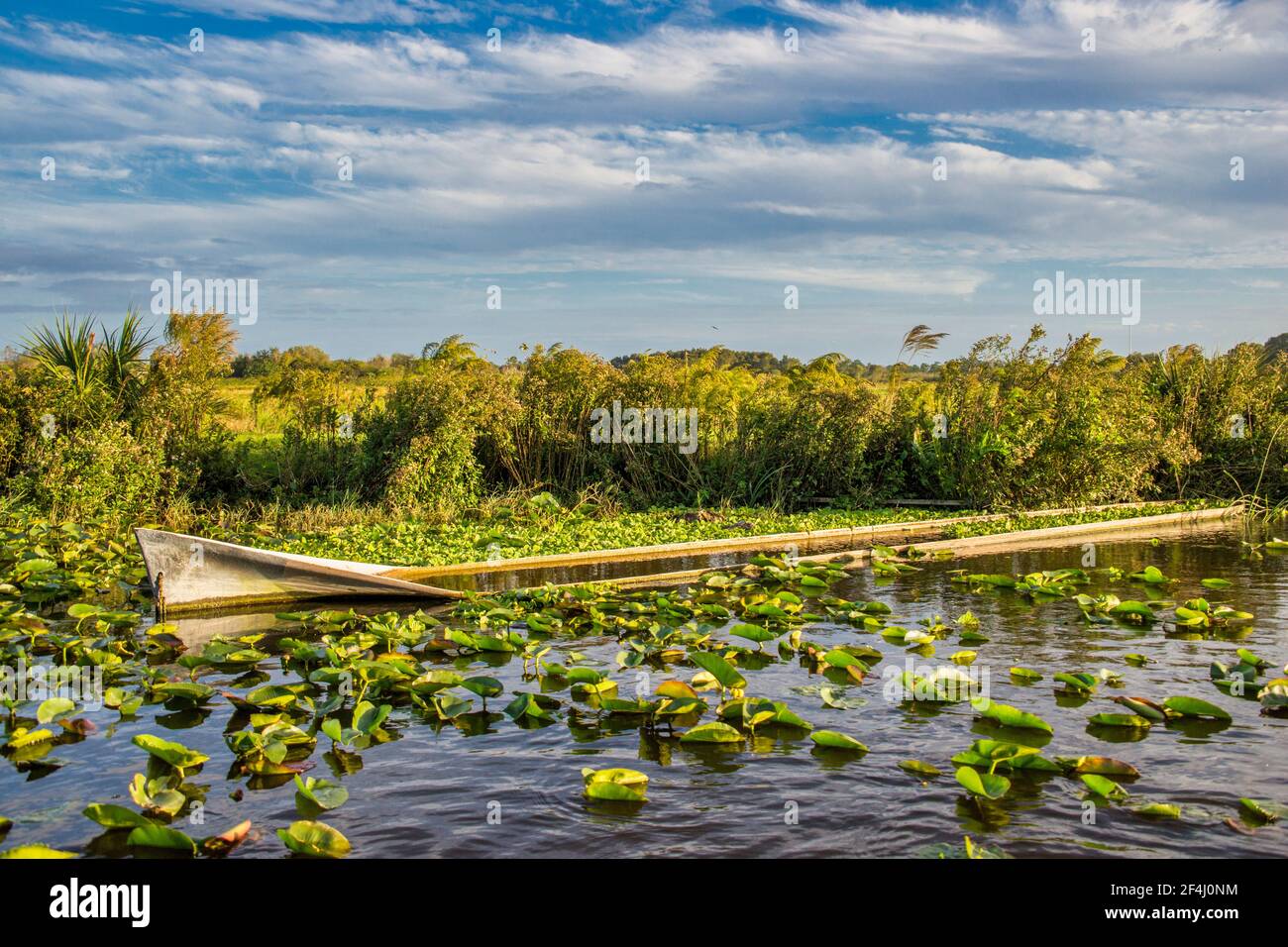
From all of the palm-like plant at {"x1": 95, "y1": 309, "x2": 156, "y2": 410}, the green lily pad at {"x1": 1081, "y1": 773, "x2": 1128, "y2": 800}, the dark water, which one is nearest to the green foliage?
the palm-like plant at {"x1": 95, "y1": 309, "x2": 156, "y2": 410}

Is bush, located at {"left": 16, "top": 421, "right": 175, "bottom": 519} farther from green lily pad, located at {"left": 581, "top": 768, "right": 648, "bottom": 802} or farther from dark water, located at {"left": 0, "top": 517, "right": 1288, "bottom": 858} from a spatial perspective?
green lily pad, located at {"left": 581, "top": 768, "right": 648, "bottom": 802}

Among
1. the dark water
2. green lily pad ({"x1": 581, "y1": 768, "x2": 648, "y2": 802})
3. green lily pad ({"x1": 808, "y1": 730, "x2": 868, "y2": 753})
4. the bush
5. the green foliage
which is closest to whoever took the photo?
the dark water

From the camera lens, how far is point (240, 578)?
27.9ft

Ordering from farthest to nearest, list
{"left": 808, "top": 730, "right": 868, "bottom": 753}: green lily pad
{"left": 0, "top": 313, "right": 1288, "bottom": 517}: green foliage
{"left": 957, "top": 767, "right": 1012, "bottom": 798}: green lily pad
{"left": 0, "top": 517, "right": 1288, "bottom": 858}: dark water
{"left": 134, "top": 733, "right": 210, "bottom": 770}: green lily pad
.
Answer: {"left": 0, "top": 313, "right": 1288, "bottom": 517}: green foliage < {"left": 808, "top": 730, "right": 868, "bottom": 753}: green lily pad < {"left": 134, "top": 733, "right": 210, "bottom": 770}: green lily pad < {"left": 957, "top": 767, "right": 1012, "bottom": 798}: green lily pad < {"left": 0, "top": 517, "right": 1288, "bottom": 858}: dark water

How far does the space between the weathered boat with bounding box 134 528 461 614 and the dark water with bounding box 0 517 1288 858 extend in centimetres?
200

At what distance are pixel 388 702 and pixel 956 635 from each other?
415cm

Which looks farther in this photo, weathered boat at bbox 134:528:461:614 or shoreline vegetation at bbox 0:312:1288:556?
shoreline vegetation at bbox 0:312:1288:556

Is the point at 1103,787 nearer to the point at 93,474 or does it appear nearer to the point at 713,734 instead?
the point at 713,734

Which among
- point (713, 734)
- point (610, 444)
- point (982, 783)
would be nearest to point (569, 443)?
point (610, 444)

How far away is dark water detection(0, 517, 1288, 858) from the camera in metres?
4.25

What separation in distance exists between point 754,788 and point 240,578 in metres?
5.39
